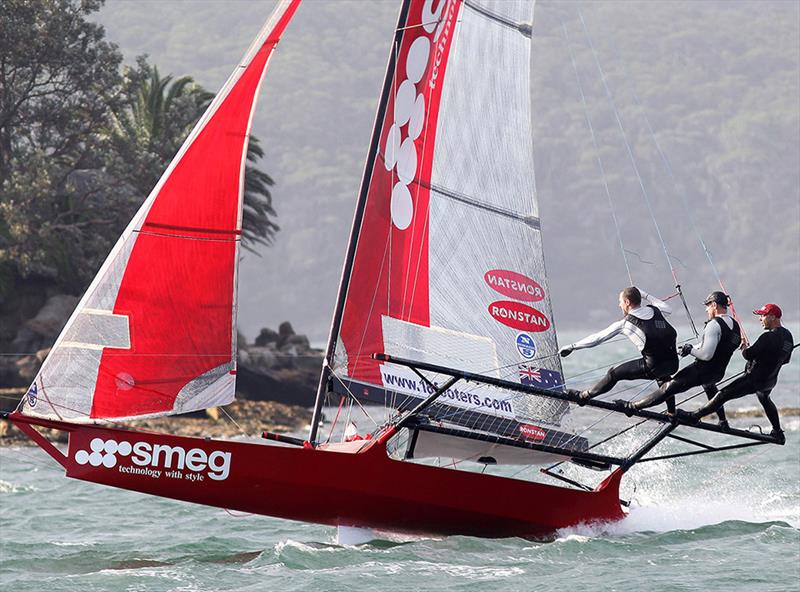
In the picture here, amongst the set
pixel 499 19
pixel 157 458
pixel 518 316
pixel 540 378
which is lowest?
pixel 157 458

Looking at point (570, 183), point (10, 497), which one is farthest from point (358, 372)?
point (570, 183)

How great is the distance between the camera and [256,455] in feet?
50.0

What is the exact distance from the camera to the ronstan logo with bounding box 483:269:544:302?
16859mm

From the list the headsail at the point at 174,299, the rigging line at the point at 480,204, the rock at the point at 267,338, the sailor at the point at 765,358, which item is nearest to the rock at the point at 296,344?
the rock at the point at 267,338

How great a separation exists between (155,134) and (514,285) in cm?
2499

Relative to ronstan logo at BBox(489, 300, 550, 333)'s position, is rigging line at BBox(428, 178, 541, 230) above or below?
above

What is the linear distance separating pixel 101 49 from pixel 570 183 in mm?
157423

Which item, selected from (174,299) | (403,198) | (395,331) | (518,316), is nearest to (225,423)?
(395,331)

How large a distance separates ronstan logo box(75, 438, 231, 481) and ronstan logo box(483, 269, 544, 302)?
3.82 meters

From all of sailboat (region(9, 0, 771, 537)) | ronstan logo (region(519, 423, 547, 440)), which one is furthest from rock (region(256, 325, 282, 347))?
ronstan logo (region(519, 423, 547, 440))

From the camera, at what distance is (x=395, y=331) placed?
16.5 metres

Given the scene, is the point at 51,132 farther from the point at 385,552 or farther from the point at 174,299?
the point at 385,552

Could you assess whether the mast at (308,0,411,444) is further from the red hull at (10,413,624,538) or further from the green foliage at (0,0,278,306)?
the green foliage at (0,0,278,306)

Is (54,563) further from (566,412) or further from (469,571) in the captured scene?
(566,412)
